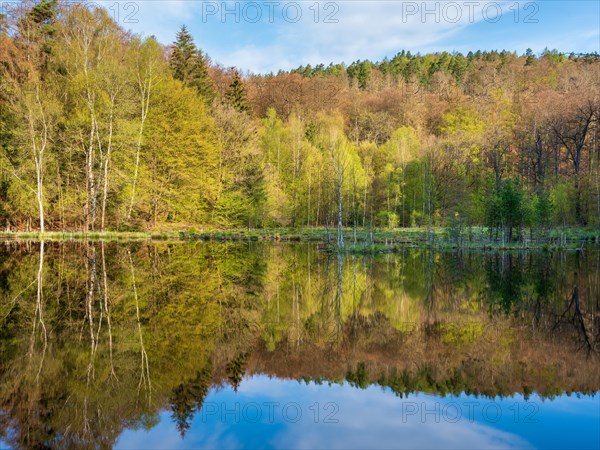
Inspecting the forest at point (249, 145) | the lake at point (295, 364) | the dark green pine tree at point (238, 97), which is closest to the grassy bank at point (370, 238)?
the forest at point (249, 145)

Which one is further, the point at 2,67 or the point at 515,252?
the point at 2,67

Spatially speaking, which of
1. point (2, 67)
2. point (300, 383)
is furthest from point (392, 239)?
point (2, 67)

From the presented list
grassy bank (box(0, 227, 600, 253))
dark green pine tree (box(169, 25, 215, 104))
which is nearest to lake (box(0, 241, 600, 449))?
grassy bank (box(0, 227, 600, 253))

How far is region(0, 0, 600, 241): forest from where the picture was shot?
116 ft

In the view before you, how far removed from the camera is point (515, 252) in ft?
91.6

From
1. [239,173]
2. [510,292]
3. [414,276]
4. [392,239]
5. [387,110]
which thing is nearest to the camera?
[510,292]

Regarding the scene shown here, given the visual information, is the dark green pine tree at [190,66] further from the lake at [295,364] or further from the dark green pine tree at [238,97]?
the lake at [295,364]

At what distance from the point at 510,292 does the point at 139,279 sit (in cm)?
1127

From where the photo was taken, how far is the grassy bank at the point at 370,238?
100 ft

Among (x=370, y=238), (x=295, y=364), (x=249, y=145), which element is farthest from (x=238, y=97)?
(x=295, y=364)

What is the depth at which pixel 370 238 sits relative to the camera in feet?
103

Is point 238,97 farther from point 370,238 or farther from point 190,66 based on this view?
point 370,238

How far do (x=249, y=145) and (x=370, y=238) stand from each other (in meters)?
18.9

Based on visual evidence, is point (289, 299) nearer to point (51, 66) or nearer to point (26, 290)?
point (26, 290)
